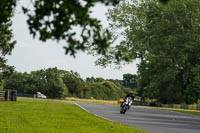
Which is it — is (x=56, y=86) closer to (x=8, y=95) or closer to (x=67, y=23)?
(x=8, y=95)

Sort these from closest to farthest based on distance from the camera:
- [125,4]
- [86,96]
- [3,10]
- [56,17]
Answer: [56,17]
[3,10]
[125,4]
[86,96]

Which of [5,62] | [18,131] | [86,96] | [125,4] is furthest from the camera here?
[86,96]

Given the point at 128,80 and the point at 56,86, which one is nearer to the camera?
the point at 56,86

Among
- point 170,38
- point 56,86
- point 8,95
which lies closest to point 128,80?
point 56,86

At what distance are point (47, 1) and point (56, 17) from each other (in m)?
0.21

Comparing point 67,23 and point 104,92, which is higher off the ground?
point 104,92

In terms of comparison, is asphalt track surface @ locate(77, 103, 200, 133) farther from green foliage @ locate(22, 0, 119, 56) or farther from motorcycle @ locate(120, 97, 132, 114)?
green foliage @ locate(22, 0, 119, 56)

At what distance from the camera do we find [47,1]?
504 centimetres

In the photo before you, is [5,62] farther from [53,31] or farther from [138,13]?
[53,31]

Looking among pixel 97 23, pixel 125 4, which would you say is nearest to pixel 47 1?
pixel 97 23

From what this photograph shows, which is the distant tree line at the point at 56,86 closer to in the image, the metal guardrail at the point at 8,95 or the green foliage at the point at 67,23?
the metal guardrail at the point at 8,95

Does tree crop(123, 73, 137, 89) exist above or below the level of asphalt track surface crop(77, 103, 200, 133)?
above

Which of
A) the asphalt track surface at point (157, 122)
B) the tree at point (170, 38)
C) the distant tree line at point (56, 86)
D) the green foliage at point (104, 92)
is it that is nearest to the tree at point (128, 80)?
the distant tree line at point (56, 86)

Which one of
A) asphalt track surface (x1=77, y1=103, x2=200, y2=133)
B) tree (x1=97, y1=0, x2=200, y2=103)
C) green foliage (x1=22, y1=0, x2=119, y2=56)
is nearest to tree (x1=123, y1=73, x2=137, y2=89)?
tree (x1=97, y1=0, x2=200, y2=103)
